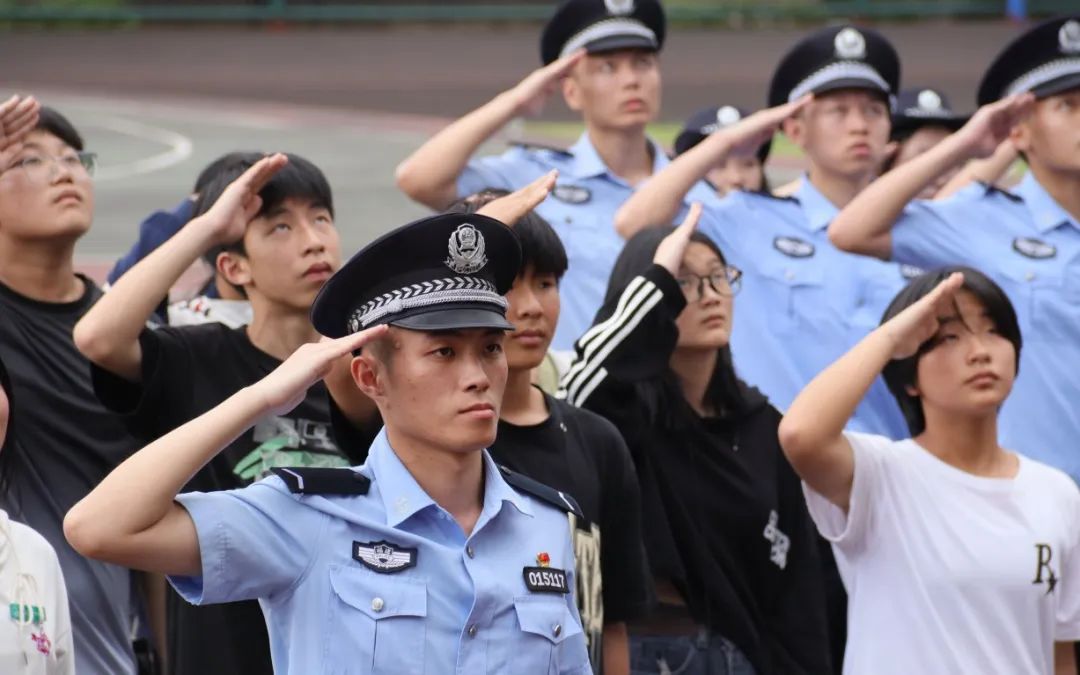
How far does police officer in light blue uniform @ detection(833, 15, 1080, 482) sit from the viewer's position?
5.05m

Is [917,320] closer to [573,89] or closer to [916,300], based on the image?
[916,300]

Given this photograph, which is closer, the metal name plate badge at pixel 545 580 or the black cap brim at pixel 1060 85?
the metal name plate badge at pixel 545 580

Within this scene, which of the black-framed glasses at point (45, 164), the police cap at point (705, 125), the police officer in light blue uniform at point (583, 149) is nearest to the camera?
the black-framed glasses at point (45, 164)

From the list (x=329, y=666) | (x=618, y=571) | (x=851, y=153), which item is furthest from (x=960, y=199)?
(x=329, y=666)

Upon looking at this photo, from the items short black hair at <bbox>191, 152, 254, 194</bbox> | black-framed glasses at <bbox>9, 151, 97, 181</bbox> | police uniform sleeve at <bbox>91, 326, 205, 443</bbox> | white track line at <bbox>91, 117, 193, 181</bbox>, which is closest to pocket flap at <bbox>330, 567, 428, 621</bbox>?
police uniform sleeve at <bbox>91, 326, 205, 443</bbox>

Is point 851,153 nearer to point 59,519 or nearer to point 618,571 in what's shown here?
point 618,571

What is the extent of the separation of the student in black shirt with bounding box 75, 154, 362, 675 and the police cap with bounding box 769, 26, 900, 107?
1.96m

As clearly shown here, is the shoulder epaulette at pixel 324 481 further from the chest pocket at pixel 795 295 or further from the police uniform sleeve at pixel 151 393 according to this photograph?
the chest pocket at pixel 795 295

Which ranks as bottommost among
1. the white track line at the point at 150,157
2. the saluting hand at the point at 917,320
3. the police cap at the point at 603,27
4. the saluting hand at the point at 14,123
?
the saluting hand at the point at 917,320

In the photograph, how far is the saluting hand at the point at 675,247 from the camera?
4453mm

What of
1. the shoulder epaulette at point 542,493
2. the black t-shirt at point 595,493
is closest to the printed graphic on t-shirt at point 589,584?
the black t-shirt at point 595,493

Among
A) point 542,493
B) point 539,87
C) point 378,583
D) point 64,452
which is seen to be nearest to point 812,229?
point 539,87

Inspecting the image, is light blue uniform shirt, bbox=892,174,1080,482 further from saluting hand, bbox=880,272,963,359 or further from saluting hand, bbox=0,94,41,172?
saluting hand, bbox=0,94,41,172

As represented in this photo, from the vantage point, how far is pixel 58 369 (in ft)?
14.8
